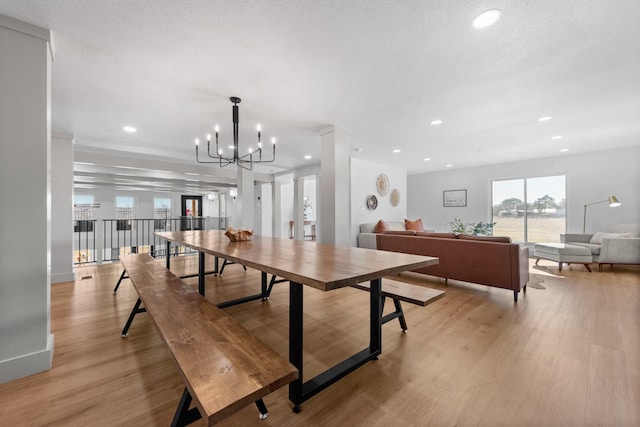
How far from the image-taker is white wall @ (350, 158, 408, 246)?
239 inches

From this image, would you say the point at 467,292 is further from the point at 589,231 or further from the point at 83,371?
the point at 589,231

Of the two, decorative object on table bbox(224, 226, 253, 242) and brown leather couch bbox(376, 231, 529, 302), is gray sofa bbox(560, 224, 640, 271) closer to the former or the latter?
brown leather couch bbox(376, 231, 529, 302)

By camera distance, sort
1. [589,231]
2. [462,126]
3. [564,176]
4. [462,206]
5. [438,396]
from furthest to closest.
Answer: [462,206]
[564,176]
[589,231]
[462,126]
[438,396]

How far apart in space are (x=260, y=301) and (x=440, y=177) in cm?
699

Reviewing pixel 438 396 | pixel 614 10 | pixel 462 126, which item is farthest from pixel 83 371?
pixel 462 126

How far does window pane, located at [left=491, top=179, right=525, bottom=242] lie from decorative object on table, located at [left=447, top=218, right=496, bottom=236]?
0.20 meters

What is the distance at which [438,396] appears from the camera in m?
1.43

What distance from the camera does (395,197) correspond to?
7.27 m

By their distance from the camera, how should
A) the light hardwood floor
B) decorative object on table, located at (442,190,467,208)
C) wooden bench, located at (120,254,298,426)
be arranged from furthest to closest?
1. decorative object on table, located at (442,190,467,208)
2. the light hardwood floor
3. wooden bench, located at (120,254,298,426)

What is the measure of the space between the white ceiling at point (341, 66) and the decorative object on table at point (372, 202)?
2518 mm

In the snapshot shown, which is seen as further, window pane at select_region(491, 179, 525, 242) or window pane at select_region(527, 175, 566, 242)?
window pane at select_region(491, 179, 525, 242)

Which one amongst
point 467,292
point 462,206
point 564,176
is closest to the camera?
point 467,292

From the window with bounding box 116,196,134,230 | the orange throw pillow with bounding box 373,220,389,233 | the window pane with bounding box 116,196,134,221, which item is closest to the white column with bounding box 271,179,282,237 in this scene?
the orange throw pillow with bounding box 373,220,389,233

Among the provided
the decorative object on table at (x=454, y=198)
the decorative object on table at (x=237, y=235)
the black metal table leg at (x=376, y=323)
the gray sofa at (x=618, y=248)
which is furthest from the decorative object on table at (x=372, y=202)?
the black metal table leg at (x=376, y=323)
